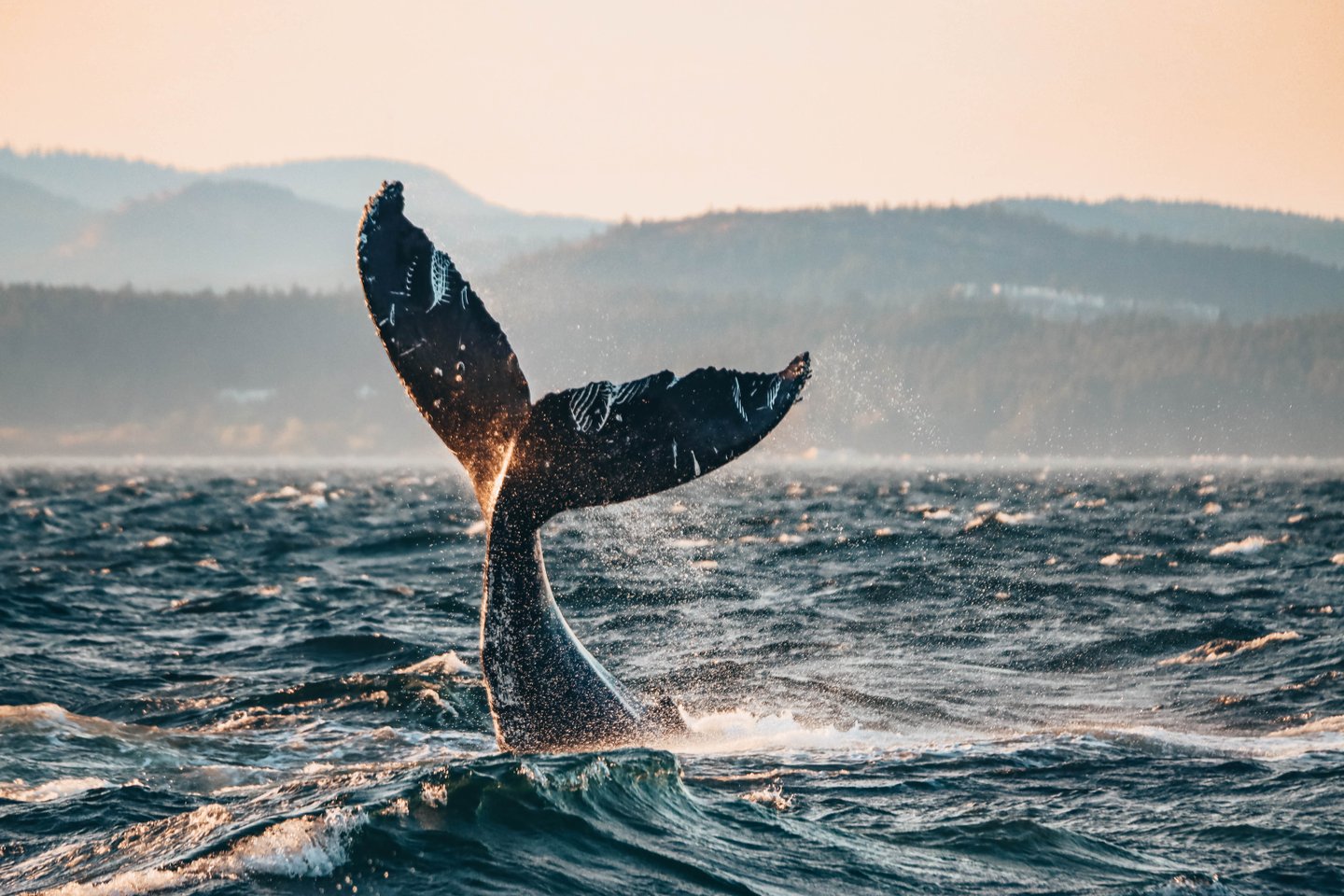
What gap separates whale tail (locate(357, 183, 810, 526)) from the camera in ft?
23.1

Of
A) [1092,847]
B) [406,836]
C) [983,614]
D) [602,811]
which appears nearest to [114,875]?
[406,836]

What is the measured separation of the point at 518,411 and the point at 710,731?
3.75 metres

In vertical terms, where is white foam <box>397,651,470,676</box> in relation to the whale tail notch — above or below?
below

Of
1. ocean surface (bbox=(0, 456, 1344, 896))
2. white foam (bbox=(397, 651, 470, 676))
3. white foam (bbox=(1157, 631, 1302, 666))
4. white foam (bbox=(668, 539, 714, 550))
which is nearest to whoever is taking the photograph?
ocean surface (bbox=(0, 456, 1344, 896))

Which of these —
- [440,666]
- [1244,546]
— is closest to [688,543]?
[1244,546]

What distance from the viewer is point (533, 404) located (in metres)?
7.47

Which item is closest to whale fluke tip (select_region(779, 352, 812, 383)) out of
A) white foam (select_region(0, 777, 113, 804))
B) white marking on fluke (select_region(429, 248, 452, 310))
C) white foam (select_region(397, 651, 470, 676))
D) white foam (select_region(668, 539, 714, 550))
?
white marking on fluke (select_region(429, 248, 452, 310))

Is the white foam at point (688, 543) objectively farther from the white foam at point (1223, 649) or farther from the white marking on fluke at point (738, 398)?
the white marking on fluke at point (738, 398)

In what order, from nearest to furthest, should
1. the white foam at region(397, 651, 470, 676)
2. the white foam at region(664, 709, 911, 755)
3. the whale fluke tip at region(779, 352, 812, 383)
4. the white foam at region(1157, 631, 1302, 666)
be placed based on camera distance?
the whale fluke tip at region(779, 352, 812, 383) → the white foam at region(664, 709, 911, 755) → the white foam at region(397, 651, 470, 676) → the white foam at region(1157, 631, 1302, 666)

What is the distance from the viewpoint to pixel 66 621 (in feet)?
50.9

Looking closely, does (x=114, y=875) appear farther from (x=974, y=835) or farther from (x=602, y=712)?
(x=974, y=835)

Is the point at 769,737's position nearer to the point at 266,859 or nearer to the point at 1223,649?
the point at 266,859

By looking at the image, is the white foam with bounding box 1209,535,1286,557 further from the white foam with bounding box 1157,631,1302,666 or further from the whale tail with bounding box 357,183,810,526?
the whale tail with bounding box 357,183,810,526

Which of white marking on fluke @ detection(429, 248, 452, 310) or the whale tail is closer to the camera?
the whale tail
